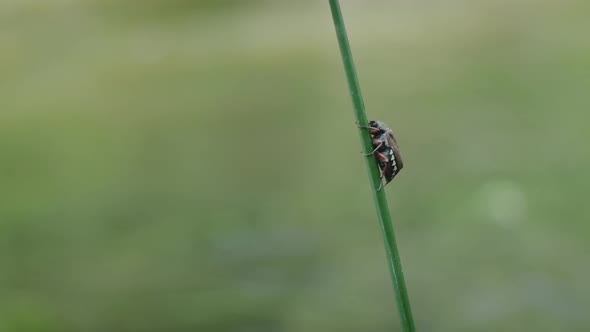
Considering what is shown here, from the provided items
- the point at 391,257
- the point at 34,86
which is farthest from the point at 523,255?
the point at 34,86

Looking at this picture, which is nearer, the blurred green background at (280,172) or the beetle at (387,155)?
the beetle at (387,155)

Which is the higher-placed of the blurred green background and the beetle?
the beetle

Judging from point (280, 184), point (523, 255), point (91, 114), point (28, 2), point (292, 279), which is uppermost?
point (28, 2)

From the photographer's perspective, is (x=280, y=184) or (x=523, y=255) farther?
(x=280, y=184)

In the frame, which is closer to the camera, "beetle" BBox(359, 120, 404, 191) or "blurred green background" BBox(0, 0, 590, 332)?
"beetle" BBox(359, 120, 404, 191)

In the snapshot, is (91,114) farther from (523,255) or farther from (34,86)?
(523,255)

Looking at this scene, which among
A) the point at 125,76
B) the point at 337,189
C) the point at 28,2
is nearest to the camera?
the point at 337,189

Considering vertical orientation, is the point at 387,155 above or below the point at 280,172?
above

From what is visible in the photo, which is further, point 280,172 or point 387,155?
point 280,172
